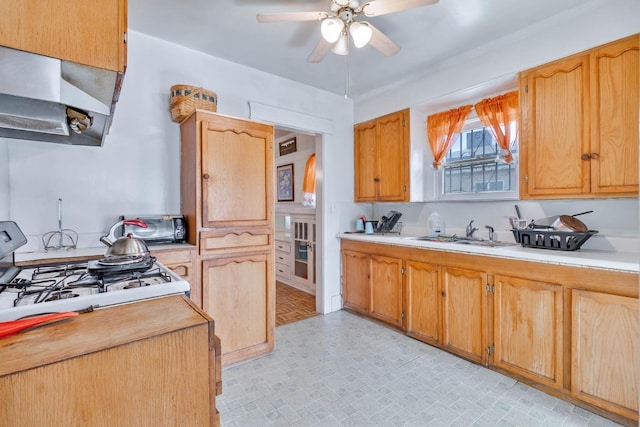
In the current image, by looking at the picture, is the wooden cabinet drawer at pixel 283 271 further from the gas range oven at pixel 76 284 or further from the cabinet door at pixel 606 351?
Result: the cabinet door at pixel 606 351

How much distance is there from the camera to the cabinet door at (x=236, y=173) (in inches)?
85.0

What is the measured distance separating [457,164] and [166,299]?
2879 mm

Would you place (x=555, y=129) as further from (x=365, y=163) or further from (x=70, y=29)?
(x=70, y=29)

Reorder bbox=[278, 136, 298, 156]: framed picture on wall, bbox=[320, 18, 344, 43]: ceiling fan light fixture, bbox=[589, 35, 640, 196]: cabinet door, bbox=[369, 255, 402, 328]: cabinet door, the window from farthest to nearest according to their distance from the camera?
bbox=[278, 136, 298, 156]: framed picture on wall
bbox=[369, 255, 402, 328]: cabinet door
the window
bbox=[589, 35, 640, 196]: cabinet door
bbox=[320, 18, 344, 43]: ceiling fan light fixture

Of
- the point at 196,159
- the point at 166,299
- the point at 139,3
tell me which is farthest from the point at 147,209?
the point at 166,299

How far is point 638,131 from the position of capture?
174 cm

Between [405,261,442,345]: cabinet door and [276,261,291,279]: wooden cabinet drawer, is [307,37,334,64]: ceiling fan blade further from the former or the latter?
→ [276,261,291,279]: wooden cabinet drawer

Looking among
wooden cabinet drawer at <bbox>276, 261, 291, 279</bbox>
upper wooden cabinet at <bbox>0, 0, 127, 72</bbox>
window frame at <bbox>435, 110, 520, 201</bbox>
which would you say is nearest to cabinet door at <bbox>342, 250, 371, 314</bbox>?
window frame at <bbox>435, 110, 520, 201</bbox>

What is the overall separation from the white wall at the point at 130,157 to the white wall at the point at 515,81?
148cm

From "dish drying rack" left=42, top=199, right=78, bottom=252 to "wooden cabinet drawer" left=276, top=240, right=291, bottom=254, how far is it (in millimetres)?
2864

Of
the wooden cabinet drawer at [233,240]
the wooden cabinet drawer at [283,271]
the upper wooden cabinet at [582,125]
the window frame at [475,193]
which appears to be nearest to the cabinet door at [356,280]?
the window frame at [475,193]

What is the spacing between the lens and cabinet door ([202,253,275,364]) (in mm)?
2176

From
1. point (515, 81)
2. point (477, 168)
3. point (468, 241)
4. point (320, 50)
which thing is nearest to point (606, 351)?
point (468, 241)

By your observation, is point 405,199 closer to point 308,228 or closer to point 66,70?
point 308,228
